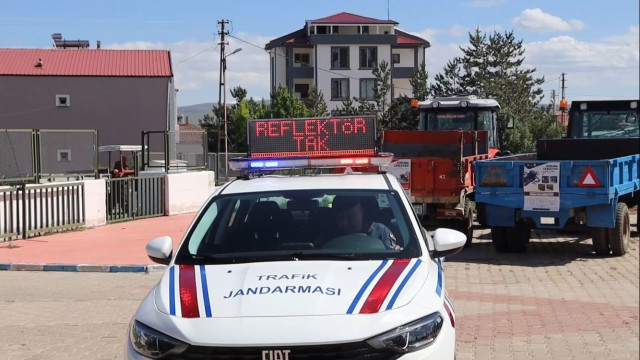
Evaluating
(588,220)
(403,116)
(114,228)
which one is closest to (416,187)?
(588,220)

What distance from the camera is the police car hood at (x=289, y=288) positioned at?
4.84m

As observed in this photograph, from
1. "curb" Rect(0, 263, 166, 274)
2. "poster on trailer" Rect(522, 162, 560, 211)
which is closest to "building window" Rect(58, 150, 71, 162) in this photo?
"curb" Rect(0, 263, 166, 274)

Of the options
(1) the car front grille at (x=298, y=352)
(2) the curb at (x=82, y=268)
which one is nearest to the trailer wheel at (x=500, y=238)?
(2) the curb at (x=82, y=268)

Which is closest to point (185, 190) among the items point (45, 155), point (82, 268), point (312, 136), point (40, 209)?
point (45, 155)

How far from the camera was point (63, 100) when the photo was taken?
168 feet

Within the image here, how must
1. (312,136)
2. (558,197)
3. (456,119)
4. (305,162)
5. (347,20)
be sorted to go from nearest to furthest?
1. (305,162)
2. (312,136)
3. (558,197)
4. (456,119)
5. (347,20)

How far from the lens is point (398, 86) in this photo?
260 feet

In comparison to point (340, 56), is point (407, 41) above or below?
above

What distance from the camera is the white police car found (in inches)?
183

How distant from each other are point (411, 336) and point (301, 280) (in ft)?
2.56

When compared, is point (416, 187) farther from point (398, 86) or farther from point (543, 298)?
point (398, 86)

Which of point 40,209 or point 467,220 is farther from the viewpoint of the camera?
point 40,209

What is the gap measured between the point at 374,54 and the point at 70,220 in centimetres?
6174

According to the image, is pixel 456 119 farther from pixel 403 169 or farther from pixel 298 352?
pixel 298 352
